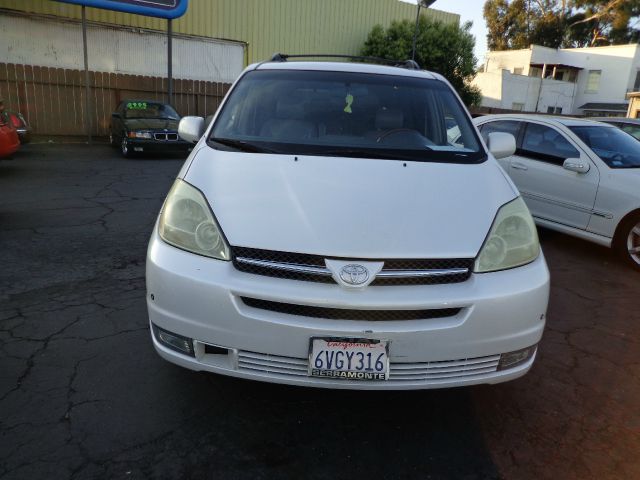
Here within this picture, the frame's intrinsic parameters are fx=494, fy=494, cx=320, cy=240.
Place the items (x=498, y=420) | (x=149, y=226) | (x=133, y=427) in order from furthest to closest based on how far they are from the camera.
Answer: (x=149, y=226) → (x=498, y=420) → (x=133, y=427)

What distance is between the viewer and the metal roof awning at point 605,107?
3475 cm

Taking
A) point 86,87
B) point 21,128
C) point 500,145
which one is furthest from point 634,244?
point 86,87

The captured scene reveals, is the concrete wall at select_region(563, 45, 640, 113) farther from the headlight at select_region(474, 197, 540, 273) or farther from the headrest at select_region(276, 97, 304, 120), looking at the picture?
the headlight at select_region(474, 197, 540, 273)

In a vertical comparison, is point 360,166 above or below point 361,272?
above

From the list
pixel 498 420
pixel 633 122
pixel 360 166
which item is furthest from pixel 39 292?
pixel 633 122

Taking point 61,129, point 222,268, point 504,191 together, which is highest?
point 504,191

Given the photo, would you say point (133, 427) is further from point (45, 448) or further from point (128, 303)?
point (128, 303)

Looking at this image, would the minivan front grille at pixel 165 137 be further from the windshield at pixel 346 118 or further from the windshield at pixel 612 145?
the windshield at pixel 346 118

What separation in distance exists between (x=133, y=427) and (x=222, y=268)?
2.91ft

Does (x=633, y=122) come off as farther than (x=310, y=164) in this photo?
Yes

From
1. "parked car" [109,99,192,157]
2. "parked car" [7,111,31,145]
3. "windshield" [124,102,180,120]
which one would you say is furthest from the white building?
"parked car" [7,111,31,145]

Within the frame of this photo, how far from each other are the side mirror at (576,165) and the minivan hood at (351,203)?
3329mm

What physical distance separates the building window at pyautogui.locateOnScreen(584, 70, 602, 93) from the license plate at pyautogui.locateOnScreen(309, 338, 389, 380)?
43.6 m

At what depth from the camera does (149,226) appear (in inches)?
229
